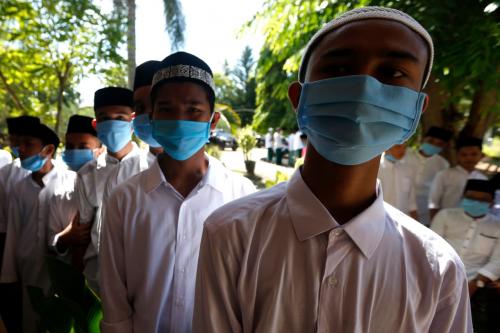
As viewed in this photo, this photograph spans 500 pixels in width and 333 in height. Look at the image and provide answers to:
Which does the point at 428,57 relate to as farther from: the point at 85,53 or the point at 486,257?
the point at 85,53

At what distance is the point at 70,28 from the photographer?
4.48m

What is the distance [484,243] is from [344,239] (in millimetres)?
2954

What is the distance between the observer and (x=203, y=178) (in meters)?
1.66

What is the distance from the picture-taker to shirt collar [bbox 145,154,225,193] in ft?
5.25

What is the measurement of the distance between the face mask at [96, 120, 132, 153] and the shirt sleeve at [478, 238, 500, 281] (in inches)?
138

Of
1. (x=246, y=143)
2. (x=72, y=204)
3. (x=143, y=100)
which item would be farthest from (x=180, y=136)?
(x=246, y=143)

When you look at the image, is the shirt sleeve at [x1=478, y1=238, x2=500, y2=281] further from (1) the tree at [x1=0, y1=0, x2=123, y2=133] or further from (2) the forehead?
(1) the tree at [x1=0, y1=0, x2=123, y2=133]

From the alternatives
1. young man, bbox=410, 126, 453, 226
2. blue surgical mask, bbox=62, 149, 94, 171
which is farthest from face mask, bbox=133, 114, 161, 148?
young man, bbox=410, 126, 453, 226

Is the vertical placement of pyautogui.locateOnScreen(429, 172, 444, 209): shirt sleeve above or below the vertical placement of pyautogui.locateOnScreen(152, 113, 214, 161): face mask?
below

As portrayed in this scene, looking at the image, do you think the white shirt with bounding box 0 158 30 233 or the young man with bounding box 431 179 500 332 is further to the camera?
the white shirt with bounding box 0 158 30 233

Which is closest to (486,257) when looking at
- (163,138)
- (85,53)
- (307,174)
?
(307,174)

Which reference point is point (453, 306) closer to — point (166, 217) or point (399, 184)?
point (166, 217)

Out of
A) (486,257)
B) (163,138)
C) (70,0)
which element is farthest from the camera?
(70,0)

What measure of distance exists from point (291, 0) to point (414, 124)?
10.3 ft
